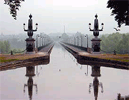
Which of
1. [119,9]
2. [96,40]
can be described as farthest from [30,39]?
[119,9]

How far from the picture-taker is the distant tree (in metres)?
23.5

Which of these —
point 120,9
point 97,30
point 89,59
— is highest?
point 120,9

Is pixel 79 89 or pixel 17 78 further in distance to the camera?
pixel 17 78

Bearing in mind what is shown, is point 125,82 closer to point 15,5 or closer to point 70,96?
point 70,96

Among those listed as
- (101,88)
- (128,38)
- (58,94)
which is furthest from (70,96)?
(128,38)

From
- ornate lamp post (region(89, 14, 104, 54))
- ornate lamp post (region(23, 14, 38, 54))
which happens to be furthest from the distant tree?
ornate lamp post (region(23, 14, 38, 54))

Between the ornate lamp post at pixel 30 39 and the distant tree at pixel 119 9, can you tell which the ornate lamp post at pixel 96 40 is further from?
the ornate lamp post at pixel 30 39

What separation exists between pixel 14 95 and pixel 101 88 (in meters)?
4.72

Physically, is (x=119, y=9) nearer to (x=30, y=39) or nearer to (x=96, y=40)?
(x=96, y=40)

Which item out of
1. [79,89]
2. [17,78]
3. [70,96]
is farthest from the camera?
[17,78]

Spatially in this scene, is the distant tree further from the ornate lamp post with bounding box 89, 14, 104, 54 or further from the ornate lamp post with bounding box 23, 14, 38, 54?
the ornate lamp post with bounding box 23, 14, 38, 54

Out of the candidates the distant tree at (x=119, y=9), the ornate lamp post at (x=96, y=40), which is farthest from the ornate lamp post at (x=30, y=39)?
the distant tree at (x=119, y=9)

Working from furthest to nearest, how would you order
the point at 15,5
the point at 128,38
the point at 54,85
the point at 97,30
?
the point at 128,38 → the point at 97,30 → the point at 15,5 → the point at 54,85

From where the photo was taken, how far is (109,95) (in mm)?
10602
